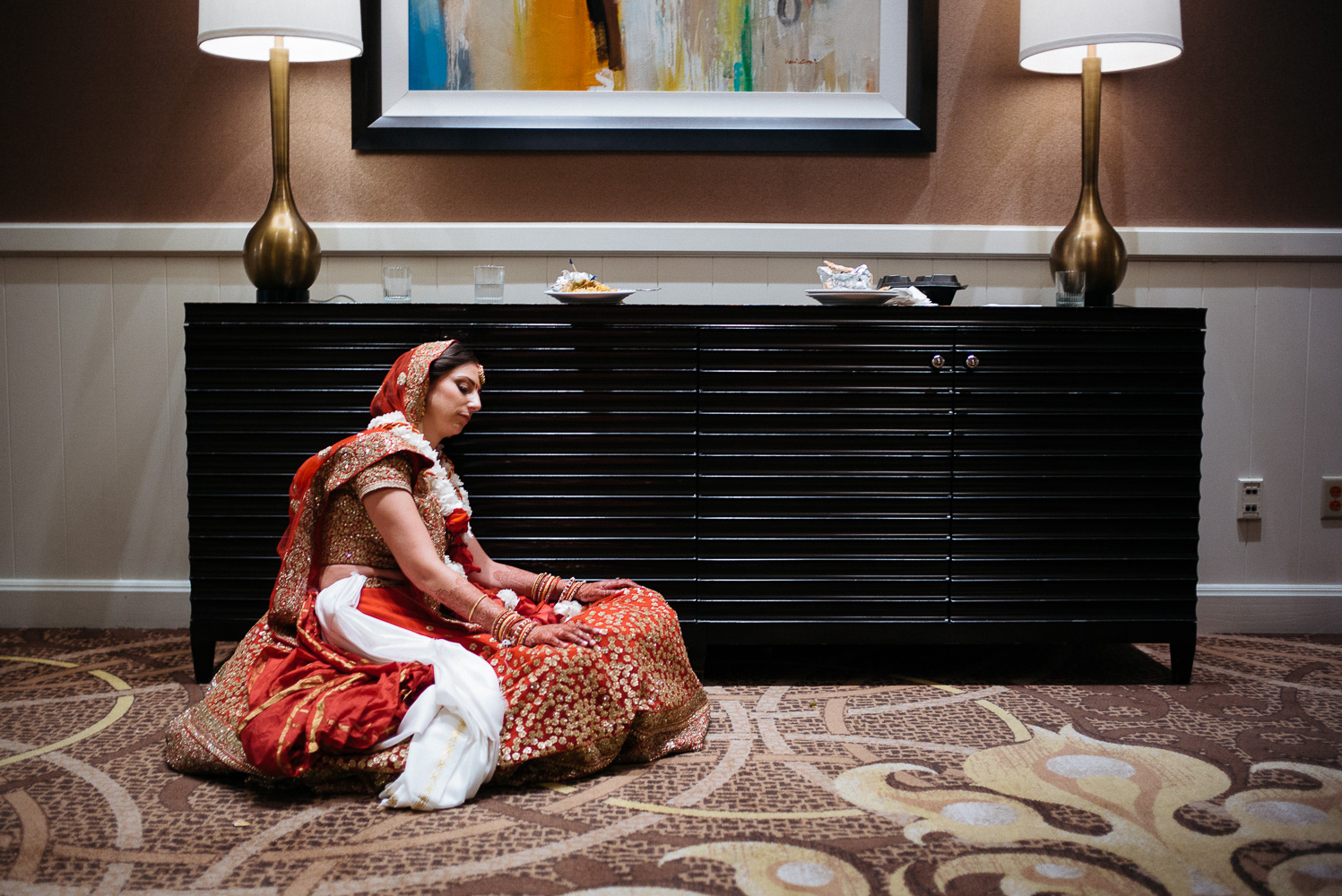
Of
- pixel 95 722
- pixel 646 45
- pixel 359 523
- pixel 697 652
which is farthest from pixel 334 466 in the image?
pixel 646 45

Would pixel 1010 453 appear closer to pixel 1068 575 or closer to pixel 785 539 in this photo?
pixel 1068 575

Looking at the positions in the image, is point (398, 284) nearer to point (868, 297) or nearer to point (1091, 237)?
point (868, 297)

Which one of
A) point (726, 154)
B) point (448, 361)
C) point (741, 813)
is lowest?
point (741, 813)

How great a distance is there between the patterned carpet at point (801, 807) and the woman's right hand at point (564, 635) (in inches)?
10.9

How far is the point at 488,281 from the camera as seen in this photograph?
2.49 meters

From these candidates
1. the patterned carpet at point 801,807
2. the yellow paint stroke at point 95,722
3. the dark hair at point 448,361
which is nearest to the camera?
the patterned carpet at point 801,807

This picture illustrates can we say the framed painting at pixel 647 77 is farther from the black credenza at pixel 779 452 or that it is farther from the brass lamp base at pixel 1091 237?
the black credenza at pixel 779 452

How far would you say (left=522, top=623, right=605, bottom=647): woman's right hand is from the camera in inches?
73.5

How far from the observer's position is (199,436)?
2.37 meters

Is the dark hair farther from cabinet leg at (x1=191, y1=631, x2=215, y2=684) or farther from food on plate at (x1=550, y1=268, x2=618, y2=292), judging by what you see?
cabinet leg at (x1=191, y1=631, x2=215, y2=684)

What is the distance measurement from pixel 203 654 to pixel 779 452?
1.55m

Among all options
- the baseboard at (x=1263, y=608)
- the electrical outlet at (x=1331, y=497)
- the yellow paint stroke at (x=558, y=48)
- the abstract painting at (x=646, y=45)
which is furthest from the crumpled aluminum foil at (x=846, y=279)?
the electrical outlet at (x=1331, y=497)

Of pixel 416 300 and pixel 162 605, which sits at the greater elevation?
pixel 416 300

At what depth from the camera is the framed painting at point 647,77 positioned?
276 centimetres
